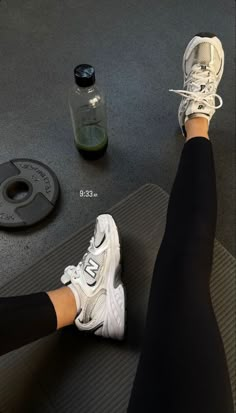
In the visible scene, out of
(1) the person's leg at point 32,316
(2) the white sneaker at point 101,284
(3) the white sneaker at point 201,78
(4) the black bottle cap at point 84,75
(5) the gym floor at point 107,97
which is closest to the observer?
(1) the person's leg at point 32,316

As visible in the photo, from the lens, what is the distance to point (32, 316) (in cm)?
81

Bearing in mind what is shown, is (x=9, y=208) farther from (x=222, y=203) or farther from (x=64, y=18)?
(x=64, y=18)

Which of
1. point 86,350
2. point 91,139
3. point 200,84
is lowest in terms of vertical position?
point 86,350

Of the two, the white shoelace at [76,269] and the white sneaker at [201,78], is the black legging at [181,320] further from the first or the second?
the white sneaker at [201,78]

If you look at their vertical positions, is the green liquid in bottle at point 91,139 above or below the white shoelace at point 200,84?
below

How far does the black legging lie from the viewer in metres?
0.64

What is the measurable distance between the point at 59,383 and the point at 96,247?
0.32m

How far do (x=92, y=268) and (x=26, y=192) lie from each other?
0.45 metres

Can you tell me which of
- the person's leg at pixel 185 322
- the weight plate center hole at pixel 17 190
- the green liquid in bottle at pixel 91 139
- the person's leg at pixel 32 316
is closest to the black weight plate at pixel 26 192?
A: the weight plate center hole at pixel 17 190

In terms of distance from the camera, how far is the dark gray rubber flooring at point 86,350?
33.7 inches

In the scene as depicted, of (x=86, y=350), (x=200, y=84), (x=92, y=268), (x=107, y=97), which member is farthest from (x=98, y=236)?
(x=107, y=97)

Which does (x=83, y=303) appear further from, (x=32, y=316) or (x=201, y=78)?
(x=201, y=78)

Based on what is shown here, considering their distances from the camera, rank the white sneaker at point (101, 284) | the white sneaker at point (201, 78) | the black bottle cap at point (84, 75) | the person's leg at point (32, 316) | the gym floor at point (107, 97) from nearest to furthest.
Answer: the person's leg at point (32, 316)
the white sneaker at point (101, 284)
the black bottle cap at point (84, 75)
the white sneaker at point (201, 78)
the gym floor at point (107, 97)

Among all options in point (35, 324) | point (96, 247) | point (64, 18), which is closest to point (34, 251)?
point (96, 247)
